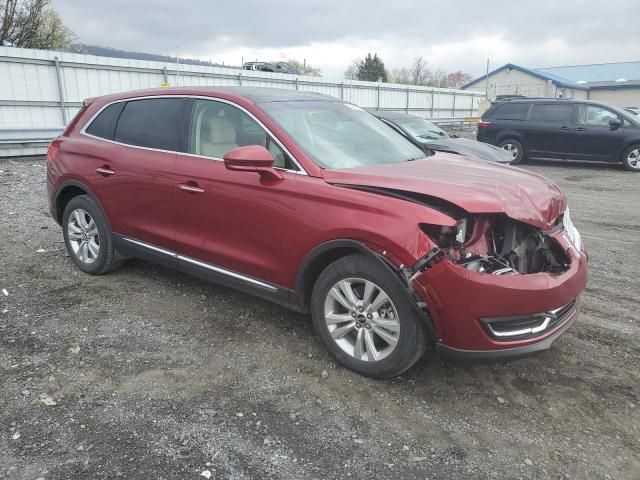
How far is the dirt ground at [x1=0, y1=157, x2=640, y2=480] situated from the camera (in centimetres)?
254

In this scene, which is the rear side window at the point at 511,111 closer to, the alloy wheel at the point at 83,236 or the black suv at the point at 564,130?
the black suv at the point at 564,130

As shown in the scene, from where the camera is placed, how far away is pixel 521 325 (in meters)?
2.92

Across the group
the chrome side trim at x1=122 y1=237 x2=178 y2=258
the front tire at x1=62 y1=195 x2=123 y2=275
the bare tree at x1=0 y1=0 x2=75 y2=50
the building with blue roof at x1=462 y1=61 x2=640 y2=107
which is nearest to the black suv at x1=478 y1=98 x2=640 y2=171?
the front tire at x1=62 y1=195 x2=123 y2=275

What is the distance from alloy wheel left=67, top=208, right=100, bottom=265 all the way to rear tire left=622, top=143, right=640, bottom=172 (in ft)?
42.7

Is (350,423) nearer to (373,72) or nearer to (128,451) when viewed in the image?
(128,451)

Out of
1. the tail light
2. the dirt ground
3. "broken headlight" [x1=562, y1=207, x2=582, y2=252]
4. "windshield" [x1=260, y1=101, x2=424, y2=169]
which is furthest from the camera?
the tail light

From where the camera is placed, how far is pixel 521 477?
8.04 ft

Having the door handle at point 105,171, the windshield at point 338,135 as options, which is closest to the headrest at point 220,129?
the windshield at point 338,135

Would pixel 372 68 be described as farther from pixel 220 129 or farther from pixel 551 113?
pixel 220 129

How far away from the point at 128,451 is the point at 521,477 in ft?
6.28

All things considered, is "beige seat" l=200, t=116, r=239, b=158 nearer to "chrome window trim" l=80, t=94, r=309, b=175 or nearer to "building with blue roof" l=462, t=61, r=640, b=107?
"chrome window trim" l=80, t=94, r=309, b=175

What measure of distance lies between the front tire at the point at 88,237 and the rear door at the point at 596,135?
1230 centimetres

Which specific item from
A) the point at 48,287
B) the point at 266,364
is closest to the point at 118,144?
the point at 48,287

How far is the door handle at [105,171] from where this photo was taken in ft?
14.9
